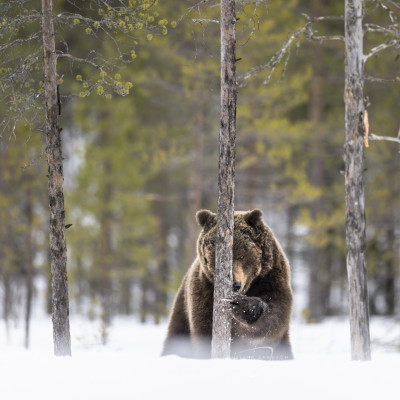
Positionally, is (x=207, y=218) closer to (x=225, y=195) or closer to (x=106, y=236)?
(x=225, y=195)

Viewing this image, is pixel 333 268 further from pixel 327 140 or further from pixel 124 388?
pixel 124 388

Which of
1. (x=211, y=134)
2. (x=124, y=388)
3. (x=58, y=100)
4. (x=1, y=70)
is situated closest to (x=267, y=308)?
(x=124, y=388)

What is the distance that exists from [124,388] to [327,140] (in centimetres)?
1512

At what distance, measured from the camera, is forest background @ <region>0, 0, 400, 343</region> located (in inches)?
538

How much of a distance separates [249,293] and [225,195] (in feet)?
3.61

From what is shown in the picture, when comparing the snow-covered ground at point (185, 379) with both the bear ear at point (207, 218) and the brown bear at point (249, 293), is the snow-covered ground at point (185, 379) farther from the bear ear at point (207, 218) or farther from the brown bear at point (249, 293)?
the bear ear at point (207, 218)

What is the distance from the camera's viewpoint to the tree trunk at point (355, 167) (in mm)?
7105

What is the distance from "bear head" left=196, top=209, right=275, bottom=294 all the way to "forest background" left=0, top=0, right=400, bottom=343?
6.52m

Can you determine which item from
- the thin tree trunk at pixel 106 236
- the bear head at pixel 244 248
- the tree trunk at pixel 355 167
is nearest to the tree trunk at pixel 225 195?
the bear head at pixel 244 248

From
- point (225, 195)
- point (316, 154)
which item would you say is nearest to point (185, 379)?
point (225, 195)

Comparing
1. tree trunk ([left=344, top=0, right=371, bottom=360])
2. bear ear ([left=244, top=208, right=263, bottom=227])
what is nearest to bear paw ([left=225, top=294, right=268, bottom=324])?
bear ear ([left=244, top=208, right=263, bottom=227])

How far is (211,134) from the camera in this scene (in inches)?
609

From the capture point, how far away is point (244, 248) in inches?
232

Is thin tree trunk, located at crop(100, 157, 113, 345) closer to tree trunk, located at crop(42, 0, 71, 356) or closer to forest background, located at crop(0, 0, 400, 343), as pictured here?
forest background, located at crop(0, 0, 400, 343)
